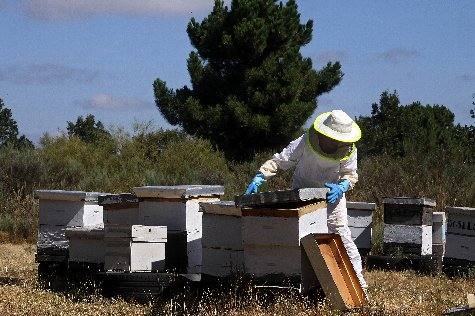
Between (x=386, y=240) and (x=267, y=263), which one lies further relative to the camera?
(x=386, y=240)

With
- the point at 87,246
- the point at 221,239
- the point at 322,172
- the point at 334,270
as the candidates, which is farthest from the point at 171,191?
the point at 334,270

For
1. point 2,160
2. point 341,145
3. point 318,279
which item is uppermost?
point 2,160

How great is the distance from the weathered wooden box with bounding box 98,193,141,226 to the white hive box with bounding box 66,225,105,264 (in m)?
0.16

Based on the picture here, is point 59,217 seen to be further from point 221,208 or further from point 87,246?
point 221,208

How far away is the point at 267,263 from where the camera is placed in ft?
20.2

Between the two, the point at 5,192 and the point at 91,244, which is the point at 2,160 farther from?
the point at 91,244

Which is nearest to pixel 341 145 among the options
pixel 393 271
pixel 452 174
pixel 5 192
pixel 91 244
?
pixel 91 244

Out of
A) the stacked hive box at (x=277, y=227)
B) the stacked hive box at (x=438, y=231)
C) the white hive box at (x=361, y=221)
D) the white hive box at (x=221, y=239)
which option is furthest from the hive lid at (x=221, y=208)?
the stacked hive box at (x=438, y=231)

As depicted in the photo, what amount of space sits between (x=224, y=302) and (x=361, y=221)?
3.86m

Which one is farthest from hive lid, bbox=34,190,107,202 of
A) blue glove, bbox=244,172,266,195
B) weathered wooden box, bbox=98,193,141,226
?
blue glove, bbox=244,172,266,195

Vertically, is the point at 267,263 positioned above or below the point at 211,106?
below

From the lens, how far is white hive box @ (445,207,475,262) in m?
8.91

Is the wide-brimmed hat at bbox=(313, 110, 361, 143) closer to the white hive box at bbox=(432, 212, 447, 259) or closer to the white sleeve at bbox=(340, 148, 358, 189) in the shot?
the white sleeve at bbox=(340, 148, 358, 189)

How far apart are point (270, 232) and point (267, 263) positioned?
26 cm
